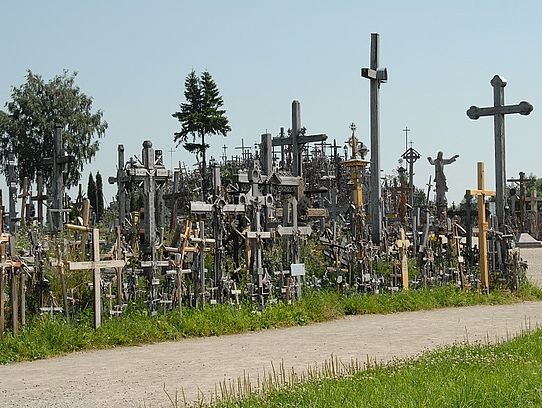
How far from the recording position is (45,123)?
46.6 metres

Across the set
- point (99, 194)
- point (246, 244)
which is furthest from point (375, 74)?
point (99, 194)

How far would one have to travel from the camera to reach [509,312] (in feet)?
58.5

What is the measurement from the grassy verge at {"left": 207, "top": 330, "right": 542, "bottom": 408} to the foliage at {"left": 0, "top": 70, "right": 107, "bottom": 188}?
37227 mm

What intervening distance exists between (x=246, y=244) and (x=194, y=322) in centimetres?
302

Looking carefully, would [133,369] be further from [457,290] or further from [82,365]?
[457,290]

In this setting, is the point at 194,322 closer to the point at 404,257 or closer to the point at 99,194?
the point at 404,257

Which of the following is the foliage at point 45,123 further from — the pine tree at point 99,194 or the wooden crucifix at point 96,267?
the wooden crucifix at point 96,267

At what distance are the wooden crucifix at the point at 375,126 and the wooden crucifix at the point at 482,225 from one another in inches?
80.9

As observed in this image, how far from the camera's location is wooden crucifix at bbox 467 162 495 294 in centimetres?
2053

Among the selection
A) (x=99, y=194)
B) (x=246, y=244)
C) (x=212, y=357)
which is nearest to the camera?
(x=212, y=357)

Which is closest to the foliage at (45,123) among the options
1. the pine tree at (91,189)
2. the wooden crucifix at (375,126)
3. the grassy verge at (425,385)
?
the pine tree at (91,189)

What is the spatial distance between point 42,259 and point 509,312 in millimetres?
8874

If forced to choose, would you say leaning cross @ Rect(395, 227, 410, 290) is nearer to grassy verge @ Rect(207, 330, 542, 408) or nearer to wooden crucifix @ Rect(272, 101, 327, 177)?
wooden crucifix @ Rect(272, 101, 327, 177)

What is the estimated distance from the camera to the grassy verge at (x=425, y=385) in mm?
7691
